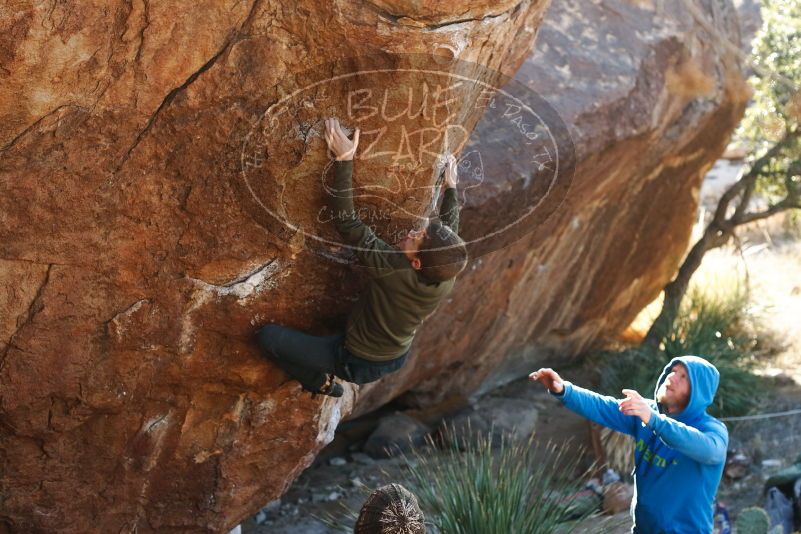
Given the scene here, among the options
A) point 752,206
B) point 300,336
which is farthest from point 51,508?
point 752,206

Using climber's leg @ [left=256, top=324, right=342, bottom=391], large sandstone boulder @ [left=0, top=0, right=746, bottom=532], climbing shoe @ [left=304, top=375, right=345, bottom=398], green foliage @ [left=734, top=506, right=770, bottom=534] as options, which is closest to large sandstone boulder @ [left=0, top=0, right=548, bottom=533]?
large sandstone boulder @ [left=0, top=0, right=746, bottom=532]

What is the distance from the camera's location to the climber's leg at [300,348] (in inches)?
179

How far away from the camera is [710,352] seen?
29.8 ft

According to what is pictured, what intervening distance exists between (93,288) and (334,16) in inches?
60.5

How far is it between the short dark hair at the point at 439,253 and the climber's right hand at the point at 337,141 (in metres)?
0.45

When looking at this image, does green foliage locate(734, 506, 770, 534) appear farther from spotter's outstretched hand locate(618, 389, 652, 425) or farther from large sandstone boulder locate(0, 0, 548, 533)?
large sandstone boulder locate(0, 0, 548, 533)

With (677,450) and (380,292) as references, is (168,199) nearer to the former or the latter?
(380,292)

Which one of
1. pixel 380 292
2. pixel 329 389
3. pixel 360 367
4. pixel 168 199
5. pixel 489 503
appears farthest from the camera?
pixel 489 503

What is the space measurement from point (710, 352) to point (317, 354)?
218 inches

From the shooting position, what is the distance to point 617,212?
26.3 feet

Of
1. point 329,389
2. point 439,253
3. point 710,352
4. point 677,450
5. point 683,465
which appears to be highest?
point 439,253

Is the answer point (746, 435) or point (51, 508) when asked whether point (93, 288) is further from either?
point (746, 435)

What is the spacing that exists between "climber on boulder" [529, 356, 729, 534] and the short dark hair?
600 mm

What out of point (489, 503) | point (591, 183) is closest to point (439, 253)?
point (489, 503)
